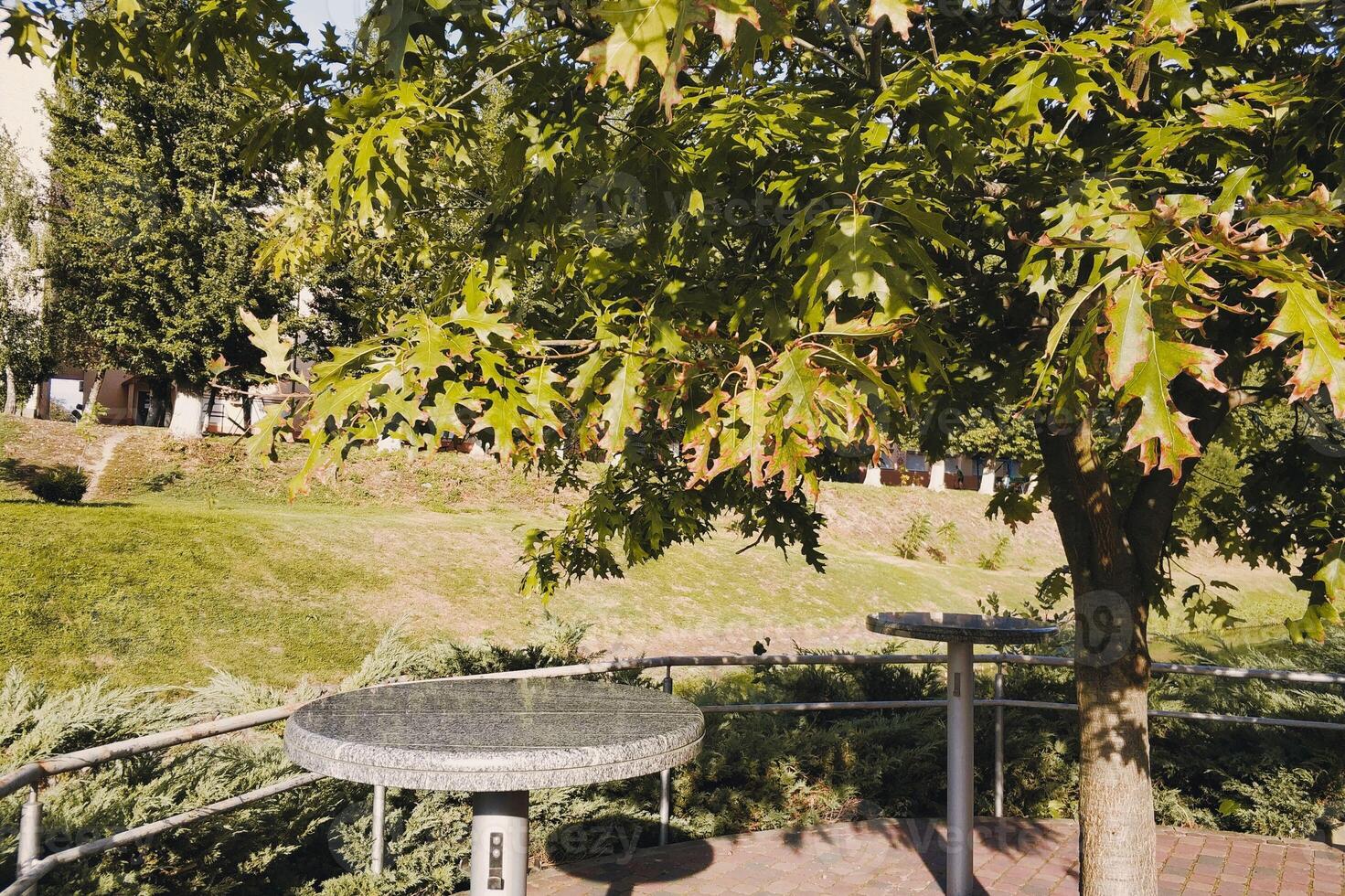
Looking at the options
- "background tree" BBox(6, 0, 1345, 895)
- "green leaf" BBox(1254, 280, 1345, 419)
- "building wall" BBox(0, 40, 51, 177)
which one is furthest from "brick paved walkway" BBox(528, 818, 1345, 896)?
"building wall" BBox(0, 40, 51, 177)

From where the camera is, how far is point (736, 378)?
3.19m

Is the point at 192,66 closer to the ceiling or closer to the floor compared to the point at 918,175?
closer to the ceiling

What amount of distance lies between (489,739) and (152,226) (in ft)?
77.1

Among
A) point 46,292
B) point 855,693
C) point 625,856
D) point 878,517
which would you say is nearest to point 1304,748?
point 855,693

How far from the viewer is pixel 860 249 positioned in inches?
106

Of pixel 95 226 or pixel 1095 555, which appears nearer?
pixel 1095 555

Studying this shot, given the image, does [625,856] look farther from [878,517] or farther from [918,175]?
[878,517]

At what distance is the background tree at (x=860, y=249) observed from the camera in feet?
8.13

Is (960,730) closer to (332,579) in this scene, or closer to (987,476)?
(332,579)

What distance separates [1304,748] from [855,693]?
3.26 meters

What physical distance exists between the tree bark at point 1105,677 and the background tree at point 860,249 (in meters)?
0.01

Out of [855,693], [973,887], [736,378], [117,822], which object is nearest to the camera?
[736,378]

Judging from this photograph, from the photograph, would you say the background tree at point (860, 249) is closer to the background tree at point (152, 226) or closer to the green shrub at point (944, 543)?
the background tree at point (152, 226)

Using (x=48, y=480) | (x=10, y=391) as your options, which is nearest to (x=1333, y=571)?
(x=48, y=480)
